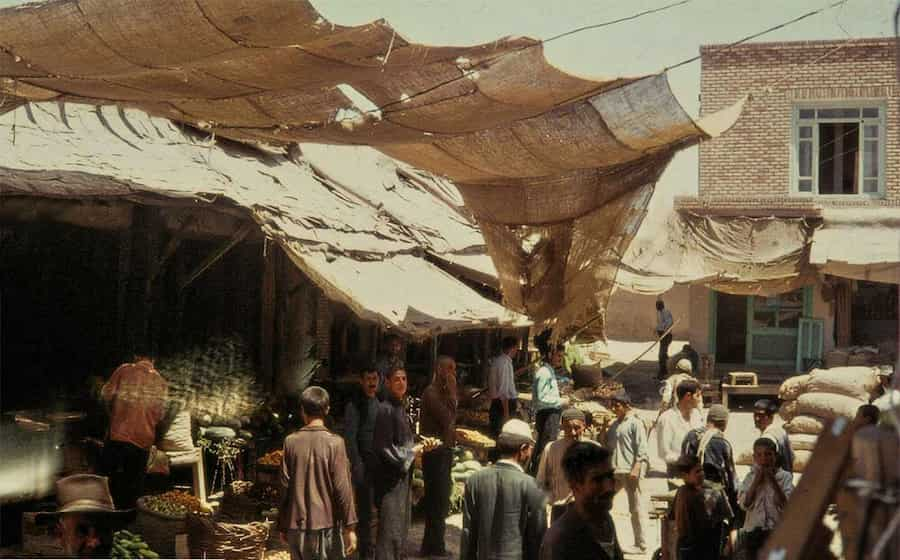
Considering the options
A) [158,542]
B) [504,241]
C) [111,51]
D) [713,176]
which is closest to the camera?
[111,51]

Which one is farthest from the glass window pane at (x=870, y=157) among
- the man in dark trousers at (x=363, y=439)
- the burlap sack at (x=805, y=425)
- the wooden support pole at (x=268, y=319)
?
the man in dark trousers at (x=363, y=439)

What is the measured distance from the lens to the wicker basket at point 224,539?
8.16m

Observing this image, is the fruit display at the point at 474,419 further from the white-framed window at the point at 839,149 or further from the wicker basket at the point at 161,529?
the white-framed window at the point at 839,149

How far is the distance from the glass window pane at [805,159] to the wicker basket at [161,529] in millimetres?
16420

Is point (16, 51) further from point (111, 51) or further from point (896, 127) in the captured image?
point (896, 127)

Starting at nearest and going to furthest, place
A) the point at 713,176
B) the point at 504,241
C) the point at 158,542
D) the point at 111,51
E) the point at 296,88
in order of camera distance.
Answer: the point at 111,51, the point at 296,88, the point at 158,542, the point at 504,241, the point at 713,176

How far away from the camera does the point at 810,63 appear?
67.9 feet

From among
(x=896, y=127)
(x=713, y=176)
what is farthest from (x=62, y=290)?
(x=896, y=127)

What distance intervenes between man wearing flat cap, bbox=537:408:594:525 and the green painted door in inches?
552

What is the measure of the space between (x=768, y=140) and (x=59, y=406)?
1584cm

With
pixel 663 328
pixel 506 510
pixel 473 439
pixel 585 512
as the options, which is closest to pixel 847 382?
pixel 473 439

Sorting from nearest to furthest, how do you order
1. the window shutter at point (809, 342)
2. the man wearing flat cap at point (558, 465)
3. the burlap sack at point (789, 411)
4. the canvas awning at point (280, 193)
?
the man wearing flat cap at point (558, 465)
the canvas awning at point (280, 193)
the burlap sack at point (789, 411)
the window shutter at point (809, 342)

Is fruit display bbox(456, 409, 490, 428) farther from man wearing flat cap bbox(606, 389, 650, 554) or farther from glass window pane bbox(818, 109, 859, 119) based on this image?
glass window pane bbox(818, 109, 859, 119)

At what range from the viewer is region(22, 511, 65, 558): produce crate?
26.8ft
